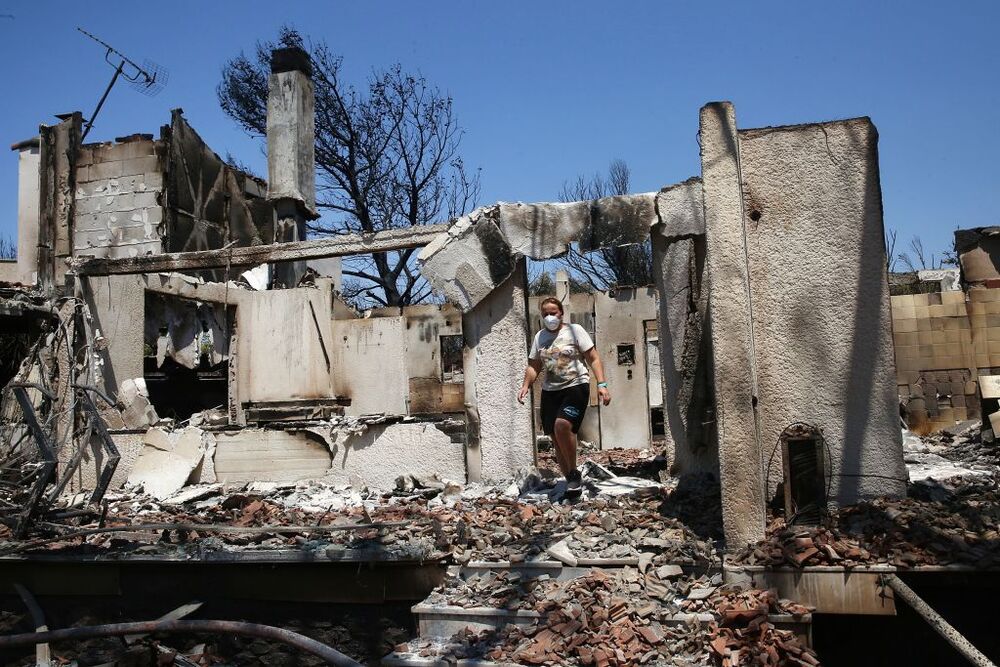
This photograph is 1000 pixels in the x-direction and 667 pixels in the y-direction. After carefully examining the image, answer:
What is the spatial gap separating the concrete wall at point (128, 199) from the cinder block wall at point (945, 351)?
12454 millimetres

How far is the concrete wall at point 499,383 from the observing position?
24.2 feet

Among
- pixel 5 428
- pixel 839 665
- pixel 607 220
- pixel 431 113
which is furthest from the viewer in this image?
pixel 431 113

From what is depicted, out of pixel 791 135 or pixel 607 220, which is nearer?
pixel 791 135

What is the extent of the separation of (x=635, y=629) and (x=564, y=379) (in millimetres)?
2715

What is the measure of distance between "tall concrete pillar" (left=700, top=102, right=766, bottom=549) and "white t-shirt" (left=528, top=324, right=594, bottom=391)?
169cm

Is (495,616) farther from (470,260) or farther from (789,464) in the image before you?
(470,260)

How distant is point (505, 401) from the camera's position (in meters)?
7.41

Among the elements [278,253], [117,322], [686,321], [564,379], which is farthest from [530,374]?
[117,322]

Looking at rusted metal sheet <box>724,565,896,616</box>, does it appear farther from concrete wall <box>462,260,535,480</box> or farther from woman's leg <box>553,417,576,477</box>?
concrete wall <box>462,260,535,480</box>

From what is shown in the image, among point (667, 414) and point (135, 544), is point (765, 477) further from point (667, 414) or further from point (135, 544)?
point (135, 544)

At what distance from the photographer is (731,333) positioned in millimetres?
5168

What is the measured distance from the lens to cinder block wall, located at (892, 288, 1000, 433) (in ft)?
33.9

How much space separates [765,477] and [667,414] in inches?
90.5

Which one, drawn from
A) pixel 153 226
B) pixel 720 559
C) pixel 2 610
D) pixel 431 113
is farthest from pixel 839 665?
pixel 431 113
